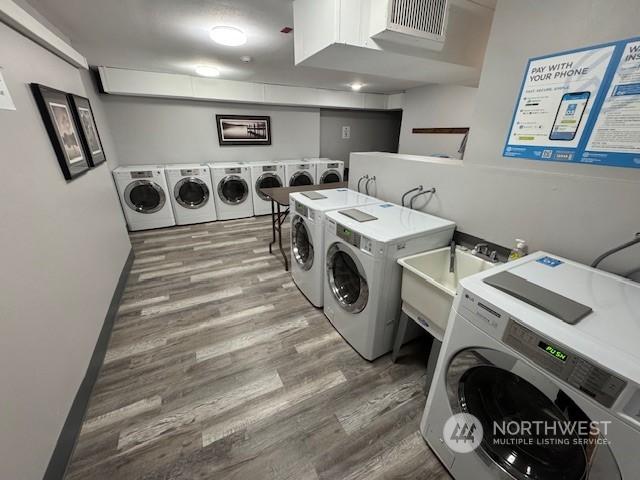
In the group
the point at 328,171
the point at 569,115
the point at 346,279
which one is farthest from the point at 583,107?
the point at 328,171

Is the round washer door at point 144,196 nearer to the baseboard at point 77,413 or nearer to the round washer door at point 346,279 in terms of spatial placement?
the baseboard at point 77,413

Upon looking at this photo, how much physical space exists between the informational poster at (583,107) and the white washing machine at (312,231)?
1.07 m

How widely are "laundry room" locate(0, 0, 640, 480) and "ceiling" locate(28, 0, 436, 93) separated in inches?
1.1

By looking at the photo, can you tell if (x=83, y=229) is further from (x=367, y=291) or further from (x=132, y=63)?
(x=132, y=63)

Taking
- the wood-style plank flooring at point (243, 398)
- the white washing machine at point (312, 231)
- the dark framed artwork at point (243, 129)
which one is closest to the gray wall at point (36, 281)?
the wood-style plank flooring at point (243, 398)

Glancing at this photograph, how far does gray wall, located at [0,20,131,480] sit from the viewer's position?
90 centimetres

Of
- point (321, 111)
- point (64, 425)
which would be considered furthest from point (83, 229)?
point (321, 111)

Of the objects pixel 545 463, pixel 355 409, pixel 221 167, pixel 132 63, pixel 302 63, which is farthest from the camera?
pixel 221 167

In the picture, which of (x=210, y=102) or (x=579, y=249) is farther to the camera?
(x=210, y=102)

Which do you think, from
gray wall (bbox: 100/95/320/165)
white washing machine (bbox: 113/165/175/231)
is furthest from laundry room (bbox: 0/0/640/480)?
gray wall (bbox: 100/95/320/165)

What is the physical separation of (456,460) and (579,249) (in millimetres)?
1061

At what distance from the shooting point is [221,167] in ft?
12.9

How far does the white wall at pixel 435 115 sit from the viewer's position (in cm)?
352

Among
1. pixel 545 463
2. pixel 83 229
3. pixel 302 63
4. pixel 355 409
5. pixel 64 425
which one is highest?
pixel 302 63
